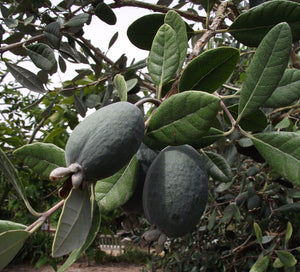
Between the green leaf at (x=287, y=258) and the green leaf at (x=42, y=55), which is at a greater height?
the green leaf at (x=42, y=55)

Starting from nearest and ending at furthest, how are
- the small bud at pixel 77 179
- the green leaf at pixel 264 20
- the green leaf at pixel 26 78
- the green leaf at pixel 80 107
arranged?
the small bud at pixel 77 179
the green leaf at pixel 264 20
the green leaf at pixel 26 78
the green leaf at pixel 80 107

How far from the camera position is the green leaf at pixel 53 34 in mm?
987

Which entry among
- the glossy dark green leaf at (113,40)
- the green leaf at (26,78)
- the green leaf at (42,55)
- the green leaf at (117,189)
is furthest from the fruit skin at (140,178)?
the glossy dark green leaf at (113,40)

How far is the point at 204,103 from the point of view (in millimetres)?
413

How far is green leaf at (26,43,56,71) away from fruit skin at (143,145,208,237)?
0.65 metres

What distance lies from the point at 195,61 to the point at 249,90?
112mm

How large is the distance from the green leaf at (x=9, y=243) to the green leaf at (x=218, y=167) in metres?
0.56

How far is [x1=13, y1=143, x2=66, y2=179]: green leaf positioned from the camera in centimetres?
53

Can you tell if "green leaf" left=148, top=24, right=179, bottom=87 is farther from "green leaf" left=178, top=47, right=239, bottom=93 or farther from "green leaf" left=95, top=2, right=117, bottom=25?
"green leaf" left=95, top=2, right=117, bottom=25

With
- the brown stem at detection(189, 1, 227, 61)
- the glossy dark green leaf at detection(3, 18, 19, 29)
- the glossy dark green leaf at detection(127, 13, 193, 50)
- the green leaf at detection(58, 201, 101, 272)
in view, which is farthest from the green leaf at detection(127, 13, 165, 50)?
the glossy dark green leaf at detection(3, 18, 19, 29)

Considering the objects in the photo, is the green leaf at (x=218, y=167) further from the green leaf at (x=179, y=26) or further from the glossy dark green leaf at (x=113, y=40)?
the glossy dark green leaf at (x=113, y=40)

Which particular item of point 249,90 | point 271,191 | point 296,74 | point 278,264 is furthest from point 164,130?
point 271,191

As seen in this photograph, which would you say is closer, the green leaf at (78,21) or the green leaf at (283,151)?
the green leaf at (283,151)

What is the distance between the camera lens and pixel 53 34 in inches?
39.1
